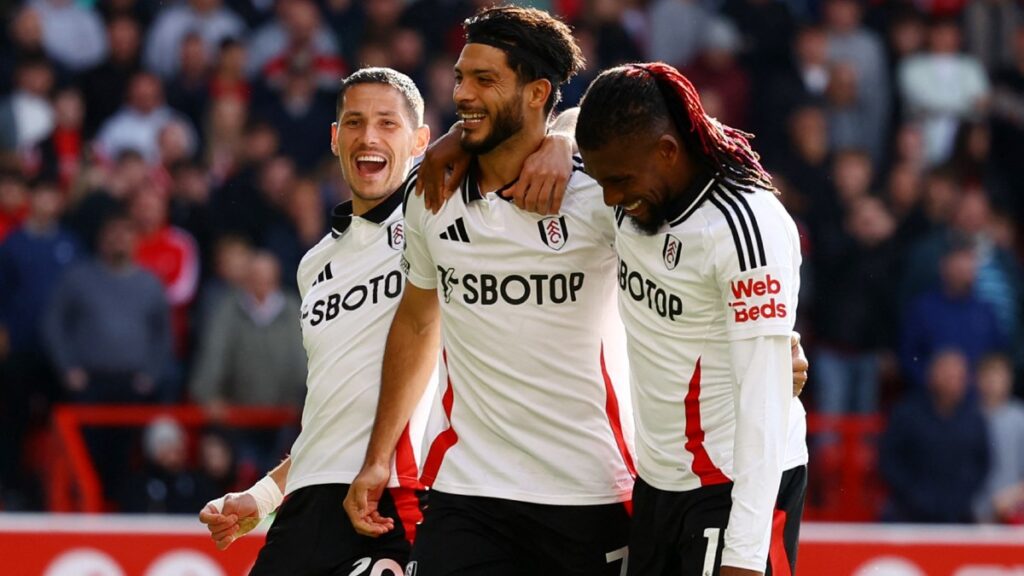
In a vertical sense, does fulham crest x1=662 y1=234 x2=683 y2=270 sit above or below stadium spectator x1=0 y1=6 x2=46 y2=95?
below

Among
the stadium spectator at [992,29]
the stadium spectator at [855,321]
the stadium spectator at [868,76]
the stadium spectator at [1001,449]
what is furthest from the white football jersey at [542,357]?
the stadium spectator at [992,29]

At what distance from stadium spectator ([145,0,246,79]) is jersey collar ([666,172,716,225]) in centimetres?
895

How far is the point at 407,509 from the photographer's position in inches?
231

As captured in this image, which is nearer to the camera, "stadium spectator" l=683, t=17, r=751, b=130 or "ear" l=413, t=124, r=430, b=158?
"ear" l=413, t=124, r=430, b=158

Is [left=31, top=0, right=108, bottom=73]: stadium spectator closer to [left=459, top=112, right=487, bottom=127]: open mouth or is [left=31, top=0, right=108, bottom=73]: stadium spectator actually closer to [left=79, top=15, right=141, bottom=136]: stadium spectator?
[left=79, top=15, right=141, bottom=136]: stadium spectator

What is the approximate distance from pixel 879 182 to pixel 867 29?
57.5 inches

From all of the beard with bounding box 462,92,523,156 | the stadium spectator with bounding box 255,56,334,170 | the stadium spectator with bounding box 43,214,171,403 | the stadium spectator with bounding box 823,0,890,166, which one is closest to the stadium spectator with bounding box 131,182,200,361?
the stadium spectator with bounding box 43,214,171,403

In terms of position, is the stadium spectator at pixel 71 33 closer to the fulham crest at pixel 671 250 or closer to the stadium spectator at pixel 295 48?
the stadium spectator at pixel 295 48

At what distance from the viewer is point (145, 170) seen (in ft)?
40.5

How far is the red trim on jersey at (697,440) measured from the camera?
4.98 m

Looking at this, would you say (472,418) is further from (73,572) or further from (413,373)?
(73,572)

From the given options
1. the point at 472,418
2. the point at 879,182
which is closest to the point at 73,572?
the point at 472,418

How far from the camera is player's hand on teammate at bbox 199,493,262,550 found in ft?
19.6

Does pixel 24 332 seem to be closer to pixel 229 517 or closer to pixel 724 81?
pixel 724 81
